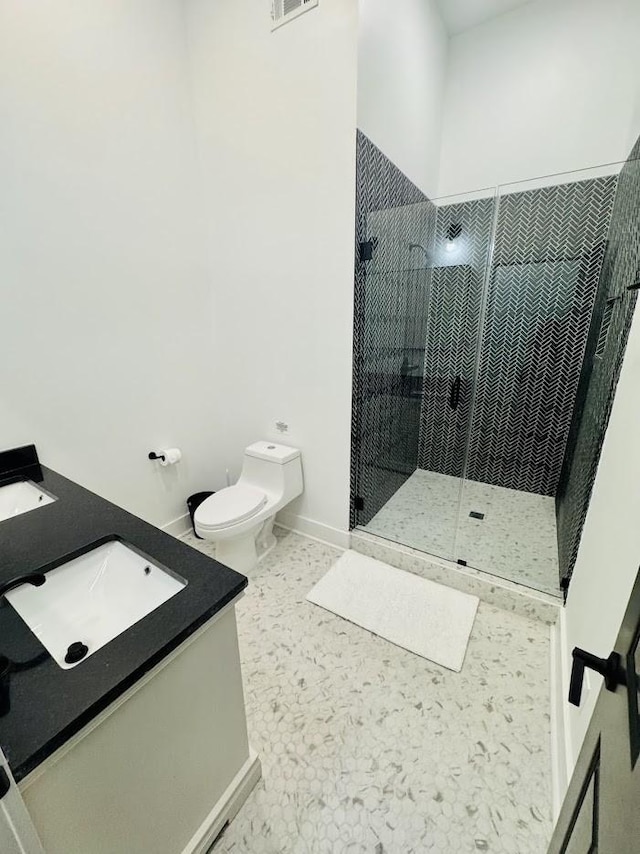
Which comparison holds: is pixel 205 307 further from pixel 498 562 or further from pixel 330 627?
pixel 498 562

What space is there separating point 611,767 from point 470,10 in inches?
145

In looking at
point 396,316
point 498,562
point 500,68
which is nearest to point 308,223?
point 396,316

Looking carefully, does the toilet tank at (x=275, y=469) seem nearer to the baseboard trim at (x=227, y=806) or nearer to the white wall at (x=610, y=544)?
the baseboard trim at (x=227, y=806)

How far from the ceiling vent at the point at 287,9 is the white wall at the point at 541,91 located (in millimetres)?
1386

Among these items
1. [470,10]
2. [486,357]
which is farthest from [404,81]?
[486,357]

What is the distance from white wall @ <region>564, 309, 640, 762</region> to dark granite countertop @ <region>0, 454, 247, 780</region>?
1.02m

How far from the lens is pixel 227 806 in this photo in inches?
41.8

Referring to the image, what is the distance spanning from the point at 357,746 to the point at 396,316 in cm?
230

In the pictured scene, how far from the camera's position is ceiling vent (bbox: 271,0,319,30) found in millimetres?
1688

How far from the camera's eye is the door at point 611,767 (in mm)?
428

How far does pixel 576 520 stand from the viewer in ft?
5.93

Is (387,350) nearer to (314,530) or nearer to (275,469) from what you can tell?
(275,469)

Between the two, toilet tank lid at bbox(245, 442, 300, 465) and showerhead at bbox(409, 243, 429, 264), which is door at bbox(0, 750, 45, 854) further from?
showerhead at bbox(409, 243, 429, 264)

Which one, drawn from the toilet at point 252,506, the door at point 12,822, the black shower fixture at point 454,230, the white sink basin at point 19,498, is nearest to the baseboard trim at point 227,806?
the door at point 12,822
